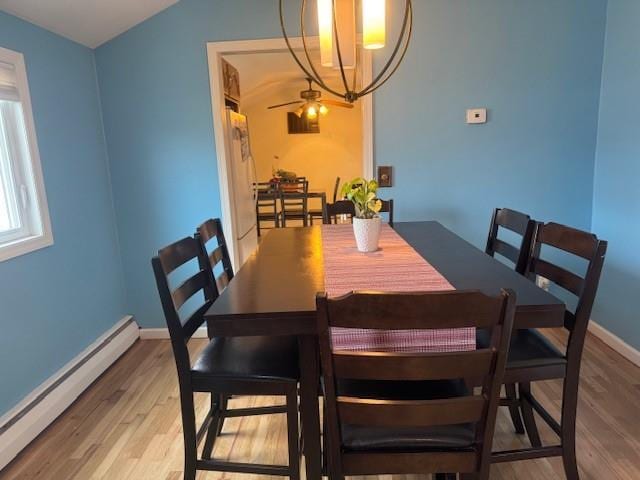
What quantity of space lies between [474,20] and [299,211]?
11.3 ft

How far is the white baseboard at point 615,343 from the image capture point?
2542mm

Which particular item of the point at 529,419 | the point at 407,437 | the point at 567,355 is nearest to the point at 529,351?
the point at 567,355

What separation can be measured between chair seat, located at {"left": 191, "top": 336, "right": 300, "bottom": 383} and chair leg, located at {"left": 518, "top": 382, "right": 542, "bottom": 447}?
0.97 metres

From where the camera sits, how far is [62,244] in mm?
2449

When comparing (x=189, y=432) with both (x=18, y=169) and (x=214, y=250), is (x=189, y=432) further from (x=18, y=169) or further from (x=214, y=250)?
(x=18, y=169)

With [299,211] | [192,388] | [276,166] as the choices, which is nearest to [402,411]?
[192,388]

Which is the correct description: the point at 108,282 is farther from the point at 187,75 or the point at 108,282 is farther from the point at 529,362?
the point at 529,362

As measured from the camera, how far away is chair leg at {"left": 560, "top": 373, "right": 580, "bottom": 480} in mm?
1512

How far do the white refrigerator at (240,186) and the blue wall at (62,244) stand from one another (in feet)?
2.69

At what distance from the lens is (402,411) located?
43.7 inches

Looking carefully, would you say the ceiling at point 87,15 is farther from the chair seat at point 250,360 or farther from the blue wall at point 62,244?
the chair seat at point 250,360

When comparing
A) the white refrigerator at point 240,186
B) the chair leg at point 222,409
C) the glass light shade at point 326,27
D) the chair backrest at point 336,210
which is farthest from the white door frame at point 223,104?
the chair leg at point 222,409

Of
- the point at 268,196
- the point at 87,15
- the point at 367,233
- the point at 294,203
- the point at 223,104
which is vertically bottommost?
the point at 294,203

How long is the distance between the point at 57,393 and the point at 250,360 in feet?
4.40
